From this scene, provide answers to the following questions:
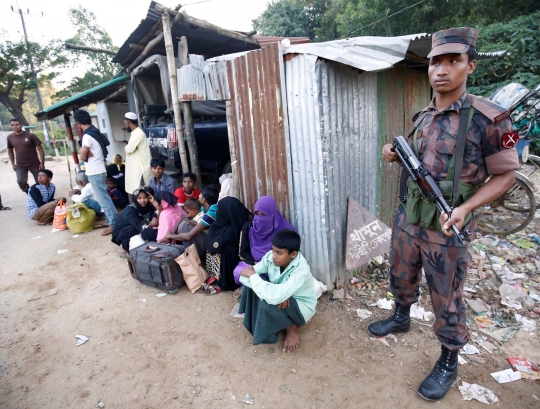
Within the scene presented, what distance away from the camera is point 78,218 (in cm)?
568

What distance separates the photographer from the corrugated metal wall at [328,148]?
286cm

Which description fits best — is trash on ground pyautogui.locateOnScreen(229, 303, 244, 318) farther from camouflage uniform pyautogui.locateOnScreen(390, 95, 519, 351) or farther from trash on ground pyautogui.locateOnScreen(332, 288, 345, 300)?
camouflage uniform pyautogui.locateOnScreen(390, 95, 519, 351)

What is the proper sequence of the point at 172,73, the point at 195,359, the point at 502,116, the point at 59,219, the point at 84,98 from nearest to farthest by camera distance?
1. the point at 502,116
2. the point at 195,359
3. the point at 172,73
4. the point at 59,219
5. the point at 84,98

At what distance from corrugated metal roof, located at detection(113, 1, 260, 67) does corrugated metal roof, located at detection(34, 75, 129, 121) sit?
614mm

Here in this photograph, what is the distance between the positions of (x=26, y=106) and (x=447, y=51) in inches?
2658

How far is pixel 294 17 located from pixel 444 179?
61.4ft

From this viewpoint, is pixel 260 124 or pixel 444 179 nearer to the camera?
pixel 444 179

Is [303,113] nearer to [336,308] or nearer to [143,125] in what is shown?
[336,308]

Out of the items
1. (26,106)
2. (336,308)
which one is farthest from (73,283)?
(26,106)

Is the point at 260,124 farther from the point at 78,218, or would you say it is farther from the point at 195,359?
the point at 78,218

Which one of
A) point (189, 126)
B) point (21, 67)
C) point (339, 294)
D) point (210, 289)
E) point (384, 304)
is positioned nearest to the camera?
point (384, 304)

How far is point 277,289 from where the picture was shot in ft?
7.93

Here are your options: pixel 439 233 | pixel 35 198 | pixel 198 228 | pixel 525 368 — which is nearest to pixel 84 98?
pixel 35 198

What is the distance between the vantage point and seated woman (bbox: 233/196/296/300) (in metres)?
3.07
